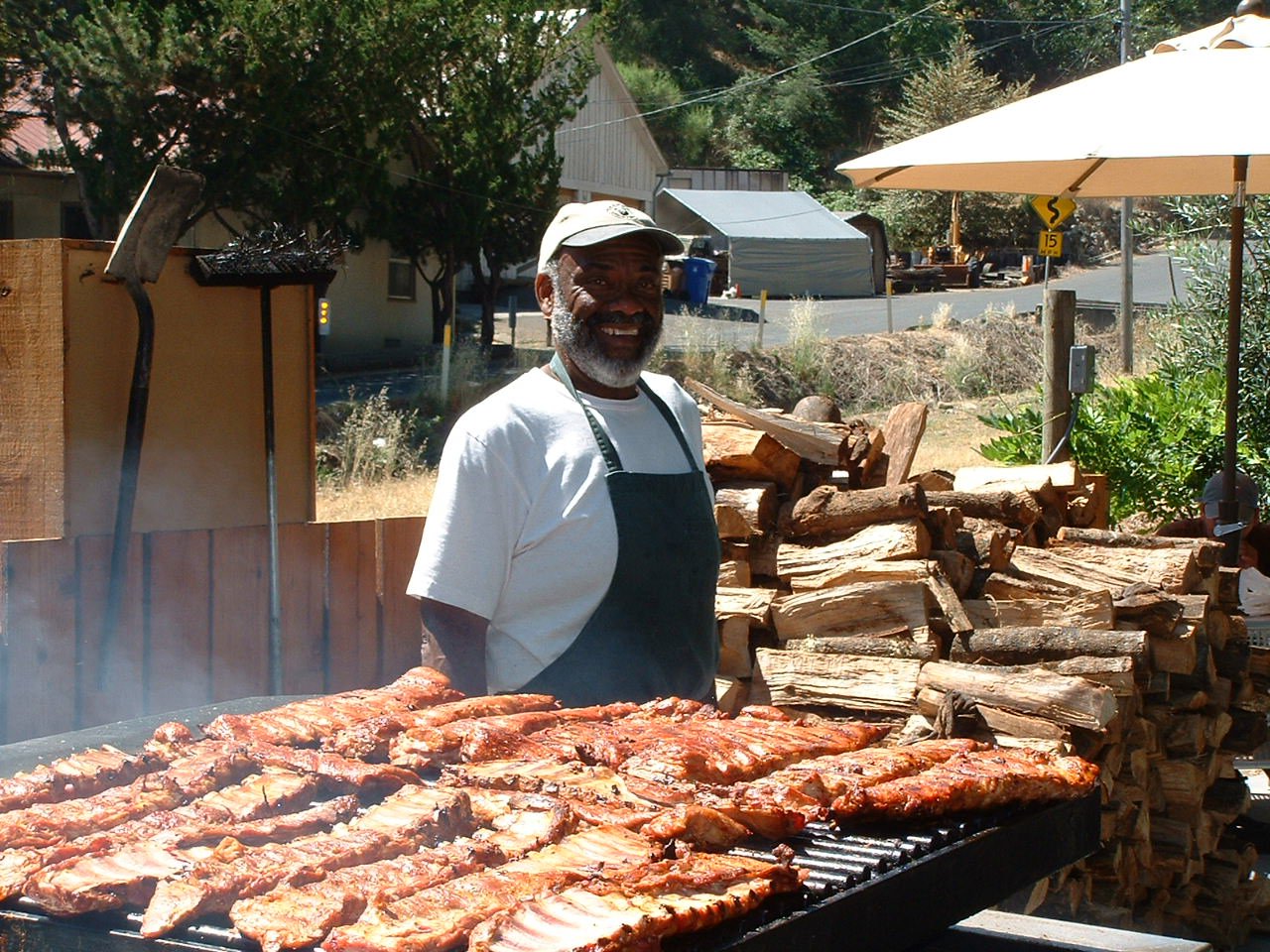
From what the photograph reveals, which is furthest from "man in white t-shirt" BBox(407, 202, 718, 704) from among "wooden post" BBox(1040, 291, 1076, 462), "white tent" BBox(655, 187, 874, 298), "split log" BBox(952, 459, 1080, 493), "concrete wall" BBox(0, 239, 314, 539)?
"white tent" BBox(655, 187, 874, 298)

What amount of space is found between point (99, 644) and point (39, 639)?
183mm

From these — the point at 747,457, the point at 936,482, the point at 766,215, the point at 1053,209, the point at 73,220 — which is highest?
the point at 766,215

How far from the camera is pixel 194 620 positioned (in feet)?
15.5

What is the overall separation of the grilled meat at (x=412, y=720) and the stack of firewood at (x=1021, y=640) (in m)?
1.52

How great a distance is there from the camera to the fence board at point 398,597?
5320 mm

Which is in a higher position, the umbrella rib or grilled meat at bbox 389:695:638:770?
the umbrella rib

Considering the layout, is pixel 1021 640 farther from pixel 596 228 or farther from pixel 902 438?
pixel 596 228

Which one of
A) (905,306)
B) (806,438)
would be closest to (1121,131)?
(806,438)

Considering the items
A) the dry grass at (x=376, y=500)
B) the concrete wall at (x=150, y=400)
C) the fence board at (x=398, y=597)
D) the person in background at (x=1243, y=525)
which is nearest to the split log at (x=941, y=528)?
the person in background at (x=1243, y=525)

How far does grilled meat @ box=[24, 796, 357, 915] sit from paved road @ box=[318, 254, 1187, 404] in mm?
17543

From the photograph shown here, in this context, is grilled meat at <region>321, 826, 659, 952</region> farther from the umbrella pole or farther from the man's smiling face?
the umbrella pole

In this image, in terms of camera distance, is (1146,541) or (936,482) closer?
(1146,541)

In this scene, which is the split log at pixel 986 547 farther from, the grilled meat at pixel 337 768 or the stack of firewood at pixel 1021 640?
the grilled meat at pixel 337 768

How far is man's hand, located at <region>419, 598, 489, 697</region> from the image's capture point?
321 cm
